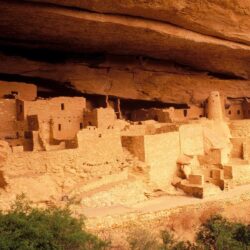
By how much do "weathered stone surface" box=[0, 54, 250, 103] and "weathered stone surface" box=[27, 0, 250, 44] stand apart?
434 cm

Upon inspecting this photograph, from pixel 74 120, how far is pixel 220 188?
548cm

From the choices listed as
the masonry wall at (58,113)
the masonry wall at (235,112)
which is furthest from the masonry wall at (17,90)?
the masonry wall at (235,112)

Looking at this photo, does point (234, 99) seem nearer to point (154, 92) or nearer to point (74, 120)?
point (154, 92)

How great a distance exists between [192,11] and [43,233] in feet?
27.2

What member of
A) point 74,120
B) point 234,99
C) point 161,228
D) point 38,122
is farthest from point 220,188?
point 234,99

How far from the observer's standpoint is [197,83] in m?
20.6

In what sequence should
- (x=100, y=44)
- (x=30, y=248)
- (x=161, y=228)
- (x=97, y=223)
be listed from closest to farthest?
1. (x=30, y=248)
2. (x=97, y=223)
3. (x=161, y=228)
4. (x=100, y=44)

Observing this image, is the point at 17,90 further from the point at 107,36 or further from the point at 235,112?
the point at 235,112

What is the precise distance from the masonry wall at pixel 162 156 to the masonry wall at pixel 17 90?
176 inches

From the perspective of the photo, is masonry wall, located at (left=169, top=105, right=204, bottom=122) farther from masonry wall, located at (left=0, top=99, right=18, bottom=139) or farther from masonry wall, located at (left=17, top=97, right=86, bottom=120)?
masonry wall, located at (left=0, top=99, right=18, bottom=139)

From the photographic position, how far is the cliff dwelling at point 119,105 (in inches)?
497

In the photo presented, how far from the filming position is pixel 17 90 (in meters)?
15.7

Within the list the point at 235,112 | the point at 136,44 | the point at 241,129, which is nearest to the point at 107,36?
the point at 136,44

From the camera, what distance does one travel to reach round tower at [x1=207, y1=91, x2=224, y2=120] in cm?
1898
